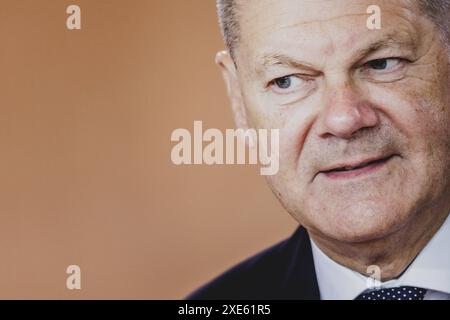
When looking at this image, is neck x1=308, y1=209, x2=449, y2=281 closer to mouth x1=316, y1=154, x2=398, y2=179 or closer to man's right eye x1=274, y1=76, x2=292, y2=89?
mouth x1=316, y1=154, x2=398, y2=179

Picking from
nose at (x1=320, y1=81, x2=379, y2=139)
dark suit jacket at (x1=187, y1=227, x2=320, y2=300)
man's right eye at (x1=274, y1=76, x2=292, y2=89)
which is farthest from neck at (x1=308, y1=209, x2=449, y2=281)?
man's right eye at (x1=274, y1=76, x2=292, y2=89)

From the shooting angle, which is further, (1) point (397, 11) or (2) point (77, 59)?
(2) point (77, 59)

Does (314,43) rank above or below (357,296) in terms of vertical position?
above

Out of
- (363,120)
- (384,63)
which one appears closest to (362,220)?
(363,120)

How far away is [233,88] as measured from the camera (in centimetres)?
156

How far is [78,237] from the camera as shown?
5.61ft

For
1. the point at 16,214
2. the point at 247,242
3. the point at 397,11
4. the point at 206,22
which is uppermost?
the point at 206,22

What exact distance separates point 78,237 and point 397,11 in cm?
93

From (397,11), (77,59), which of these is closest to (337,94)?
(397,11)

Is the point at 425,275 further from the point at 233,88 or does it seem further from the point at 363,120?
the point at 233,88

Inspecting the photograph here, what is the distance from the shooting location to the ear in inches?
60.6

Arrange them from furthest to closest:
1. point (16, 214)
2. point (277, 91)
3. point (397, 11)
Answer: point (16, 214), point (277, 91), point (397, 11)

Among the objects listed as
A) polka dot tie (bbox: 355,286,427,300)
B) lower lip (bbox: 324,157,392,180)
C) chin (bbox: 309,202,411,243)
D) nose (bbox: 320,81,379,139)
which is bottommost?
polka dot tie (bbox: 355,286,427,300)

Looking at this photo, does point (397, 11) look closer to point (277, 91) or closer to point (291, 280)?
point (277, 91)
